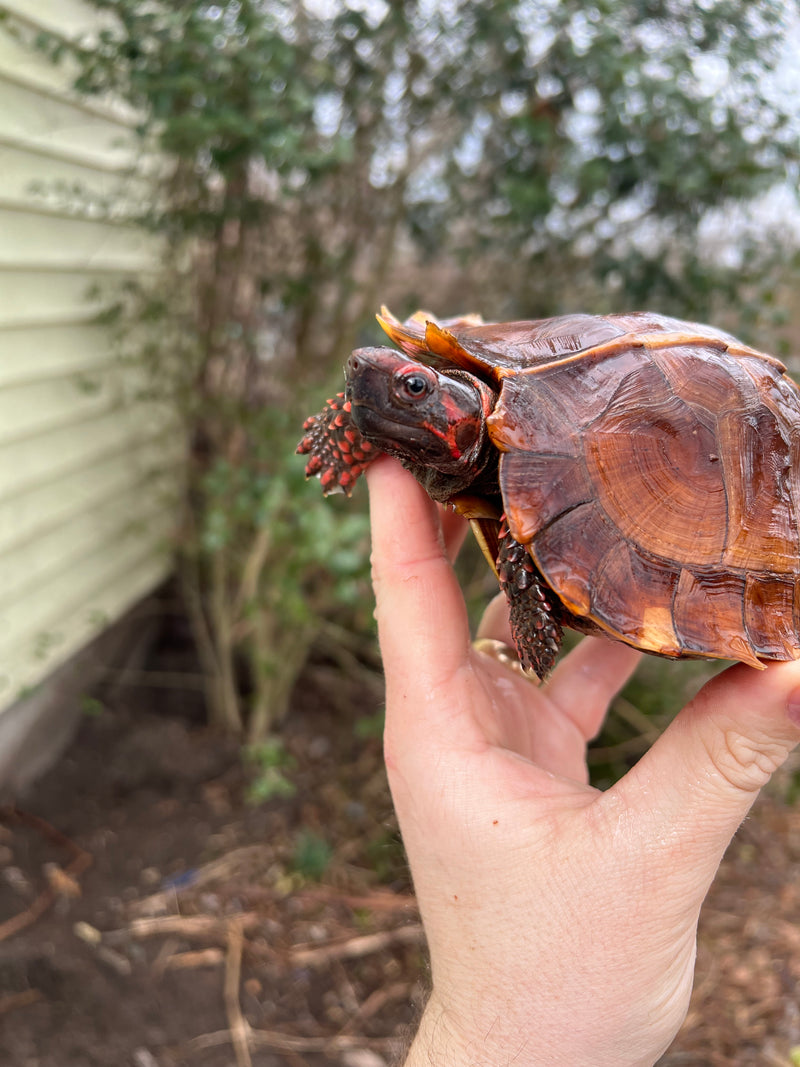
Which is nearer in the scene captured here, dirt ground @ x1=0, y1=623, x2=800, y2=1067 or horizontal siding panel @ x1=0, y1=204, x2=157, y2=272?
dirt ground @ x1=0, y1=623, x2=800, y2=1067

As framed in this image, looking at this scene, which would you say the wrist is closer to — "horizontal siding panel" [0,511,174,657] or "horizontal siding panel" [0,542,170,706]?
"horizontal siding panel" [0,542,170,706]

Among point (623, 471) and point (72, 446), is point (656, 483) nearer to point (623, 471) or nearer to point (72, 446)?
point (623, 471)

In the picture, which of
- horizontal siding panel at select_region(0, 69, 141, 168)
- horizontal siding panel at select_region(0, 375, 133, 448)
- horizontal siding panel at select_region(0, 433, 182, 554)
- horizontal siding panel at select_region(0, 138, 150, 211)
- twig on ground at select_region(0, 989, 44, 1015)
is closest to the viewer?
twig on ground at select_region(0, 989, 44, 1015)

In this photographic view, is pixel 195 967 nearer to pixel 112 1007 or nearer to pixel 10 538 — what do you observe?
pixel 112 1007

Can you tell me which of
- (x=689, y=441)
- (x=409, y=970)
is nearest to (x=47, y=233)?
(x=689, y=441)

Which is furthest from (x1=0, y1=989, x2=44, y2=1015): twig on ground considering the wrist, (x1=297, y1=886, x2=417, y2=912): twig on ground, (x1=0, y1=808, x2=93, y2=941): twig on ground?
the wrist

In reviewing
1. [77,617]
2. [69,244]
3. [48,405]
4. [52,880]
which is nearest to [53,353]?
[48,405]
